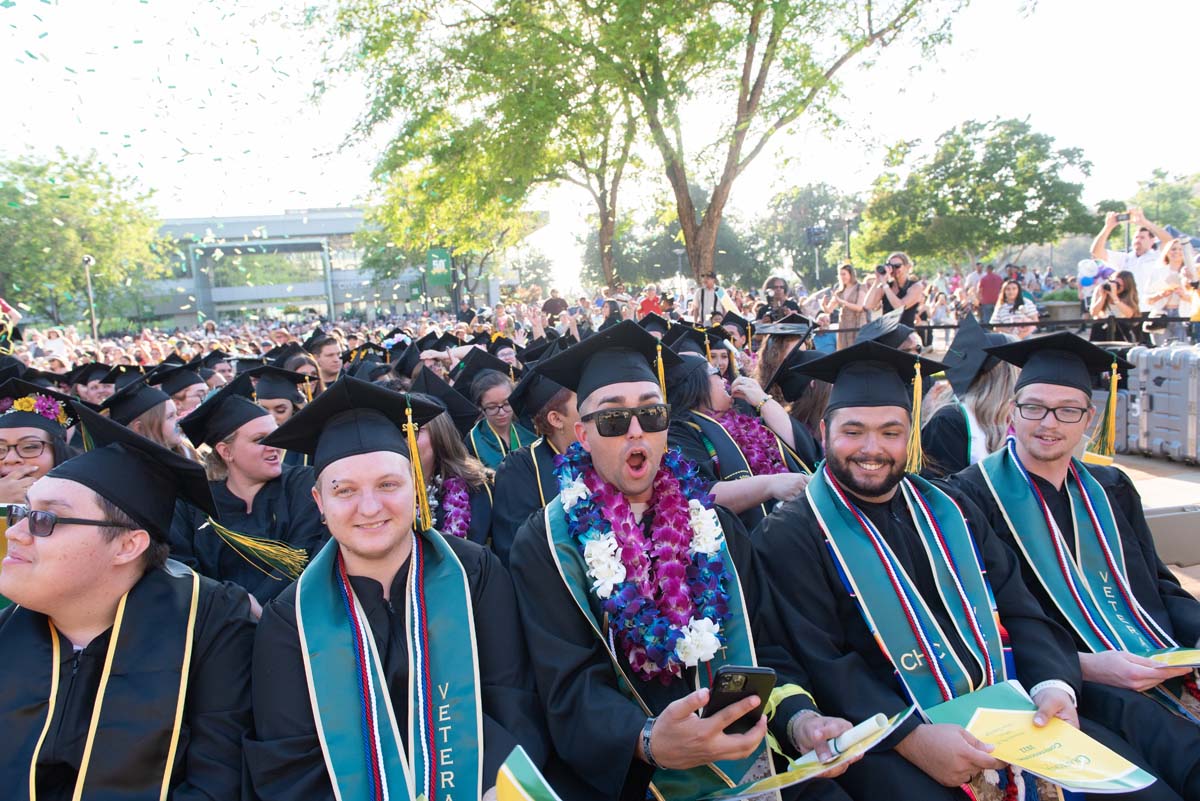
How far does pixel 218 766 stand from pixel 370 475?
98 cm

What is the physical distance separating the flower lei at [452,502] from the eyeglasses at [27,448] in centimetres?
200

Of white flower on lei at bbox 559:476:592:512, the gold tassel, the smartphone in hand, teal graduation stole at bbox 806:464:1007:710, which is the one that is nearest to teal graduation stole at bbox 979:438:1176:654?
teal graduation stole at bbox 806:464:1007:710

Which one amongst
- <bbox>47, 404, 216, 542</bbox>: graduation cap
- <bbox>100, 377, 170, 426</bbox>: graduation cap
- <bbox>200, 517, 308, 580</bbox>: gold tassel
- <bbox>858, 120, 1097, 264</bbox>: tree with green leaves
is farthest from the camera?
<bbox>858, 120, 1097, 264</bbox>: tree with green leaves

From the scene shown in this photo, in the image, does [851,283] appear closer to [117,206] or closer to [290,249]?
[117,206]

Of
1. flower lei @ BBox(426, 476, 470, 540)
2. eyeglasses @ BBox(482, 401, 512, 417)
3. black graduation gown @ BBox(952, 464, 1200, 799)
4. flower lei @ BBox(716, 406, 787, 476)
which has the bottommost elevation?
black graduation gown @ BBox(952, 464, 1200, 799)

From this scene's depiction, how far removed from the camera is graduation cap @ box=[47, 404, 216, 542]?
2480 millimetres

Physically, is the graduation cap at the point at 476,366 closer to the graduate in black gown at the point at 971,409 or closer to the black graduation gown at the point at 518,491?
the black graduation gown at the point at 518,491

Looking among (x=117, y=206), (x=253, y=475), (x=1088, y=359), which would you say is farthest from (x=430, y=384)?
(x=117, y=206)

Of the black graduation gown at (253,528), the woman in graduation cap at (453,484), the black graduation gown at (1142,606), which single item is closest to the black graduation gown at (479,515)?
the woman in graduation cap at (453,484)

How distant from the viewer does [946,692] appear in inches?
108

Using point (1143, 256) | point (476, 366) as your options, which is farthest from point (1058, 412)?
point (1143, 256)

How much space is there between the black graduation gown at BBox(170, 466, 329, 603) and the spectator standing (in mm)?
10212

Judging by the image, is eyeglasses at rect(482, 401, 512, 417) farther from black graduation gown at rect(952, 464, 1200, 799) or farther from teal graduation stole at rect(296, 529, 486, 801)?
black graduation gown at rect(952, 464, 1200, 799)

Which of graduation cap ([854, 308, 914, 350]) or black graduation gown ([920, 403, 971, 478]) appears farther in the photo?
graduation cap ([854, 308, 914, 350])
